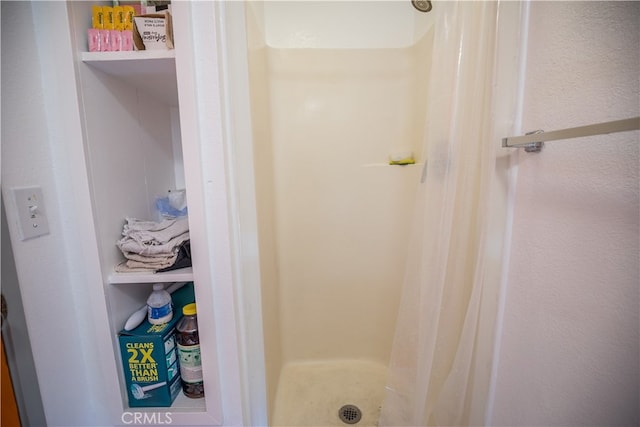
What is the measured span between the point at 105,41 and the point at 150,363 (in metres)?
0.79

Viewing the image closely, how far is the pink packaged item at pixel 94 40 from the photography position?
0.55 metres

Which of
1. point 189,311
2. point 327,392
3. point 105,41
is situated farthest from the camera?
point 327,392

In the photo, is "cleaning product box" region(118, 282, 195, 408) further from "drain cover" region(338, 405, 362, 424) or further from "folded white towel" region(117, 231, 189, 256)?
"drain cover" region(338, 405, 362, 424)

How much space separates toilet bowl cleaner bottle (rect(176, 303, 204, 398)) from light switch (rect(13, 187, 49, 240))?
360mm

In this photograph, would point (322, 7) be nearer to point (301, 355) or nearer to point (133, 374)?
point (133, 374)

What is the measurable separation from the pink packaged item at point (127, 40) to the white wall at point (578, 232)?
0.99 metres

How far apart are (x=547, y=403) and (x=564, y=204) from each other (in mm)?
503

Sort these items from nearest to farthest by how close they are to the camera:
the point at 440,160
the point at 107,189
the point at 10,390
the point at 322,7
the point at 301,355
Result: the point at 10,390 → the point at 107,189 → the point at 440,160 → the point at 322,7 → the point at 301,355

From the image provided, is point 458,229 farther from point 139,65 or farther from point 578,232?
point 139,65

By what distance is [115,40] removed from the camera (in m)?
0.57

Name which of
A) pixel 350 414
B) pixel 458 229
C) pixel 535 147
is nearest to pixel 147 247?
pixel 458 229

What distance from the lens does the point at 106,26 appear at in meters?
0.57

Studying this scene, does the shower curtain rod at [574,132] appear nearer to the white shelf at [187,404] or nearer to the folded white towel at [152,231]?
the folded white towel at [152,231]

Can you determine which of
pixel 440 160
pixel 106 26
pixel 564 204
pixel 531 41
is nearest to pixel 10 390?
pixel 106 26
